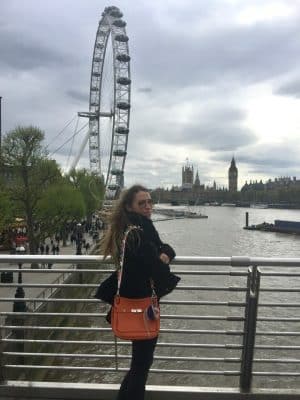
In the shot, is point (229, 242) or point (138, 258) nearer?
point (138, 258)

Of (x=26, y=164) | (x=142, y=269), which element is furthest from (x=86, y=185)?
(x=142, y=269)

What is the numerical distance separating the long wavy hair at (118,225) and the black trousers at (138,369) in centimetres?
57

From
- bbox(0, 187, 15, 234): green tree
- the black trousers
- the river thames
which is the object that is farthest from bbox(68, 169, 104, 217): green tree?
the black trousers

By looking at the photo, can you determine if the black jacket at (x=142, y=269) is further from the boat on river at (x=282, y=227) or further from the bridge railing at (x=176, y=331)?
the boat on river at (x=282, y=227)

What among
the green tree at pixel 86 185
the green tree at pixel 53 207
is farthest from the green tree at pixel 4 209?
the green tree at pixel 86 185

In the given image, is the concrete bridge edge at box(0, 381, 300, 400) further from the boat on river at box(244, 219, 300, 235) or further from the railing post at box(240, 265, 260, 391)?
the boat on river at box(244, 219, 300, 235)

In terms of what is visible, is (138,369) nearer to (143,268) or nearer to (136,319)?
(136,319)

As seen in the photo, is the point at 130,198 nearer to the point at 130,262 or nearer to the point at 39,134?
the point at 130,262

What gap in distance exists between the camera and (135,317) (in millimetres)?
3414

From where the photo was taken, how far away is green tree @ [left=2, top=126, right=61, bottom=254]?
33031 mm

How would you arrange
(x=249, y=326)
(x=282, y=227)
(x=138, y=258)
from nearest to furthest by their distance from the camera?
1. (x=138, y=258)
2. (x=249, y=326)
3. (x=282, y=227)

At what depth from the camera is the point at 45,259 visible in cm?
410

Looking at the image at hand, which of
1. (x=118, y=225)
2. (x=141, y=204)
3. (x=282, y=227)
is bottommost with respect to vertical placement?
(x=282, y=227)

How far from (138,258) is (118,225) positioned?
0.94ft
